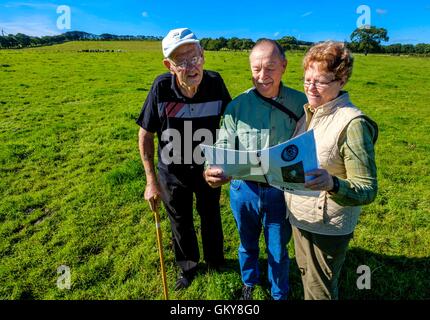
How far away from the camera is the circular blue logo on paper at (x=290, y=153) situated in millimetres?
2087

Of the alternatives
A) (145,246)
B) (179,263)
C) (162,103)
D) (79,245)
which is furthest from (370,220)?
(79,245)

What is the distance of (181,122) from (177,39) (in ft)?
2.79

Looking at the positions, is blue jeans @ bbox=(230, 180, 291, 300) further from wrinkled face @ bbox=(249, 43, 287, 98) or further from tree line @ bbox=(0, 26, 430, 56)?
tree line @ bbox=(0, 26, 430, 56)

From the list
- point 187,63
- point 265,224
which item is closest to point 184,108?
point 187,63

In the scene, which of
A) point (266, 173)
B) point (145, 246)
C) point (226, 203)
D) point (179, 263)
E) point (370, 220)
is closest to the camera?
point (266, 173)

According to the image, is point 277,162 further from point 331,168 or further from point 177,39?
point 177,39

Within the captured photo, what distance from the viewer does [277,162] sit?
2.23 m

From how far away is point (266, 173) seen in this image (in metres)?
2.39

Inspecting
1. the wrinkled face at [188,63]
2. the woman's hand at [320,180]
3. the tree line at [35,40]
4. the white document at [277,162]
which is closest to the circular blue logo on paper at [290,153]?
the white document at [277,162]

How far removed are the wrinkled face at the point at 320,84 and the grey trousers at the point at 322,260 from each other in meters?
1.16

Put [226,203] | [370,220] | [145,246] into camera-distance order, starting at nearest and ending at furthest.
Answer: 1. [145,246]
2. [370,220]
3. [226,203]

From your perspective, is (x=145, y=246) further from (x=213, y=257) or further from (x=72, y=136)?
(x=72, y=136)
